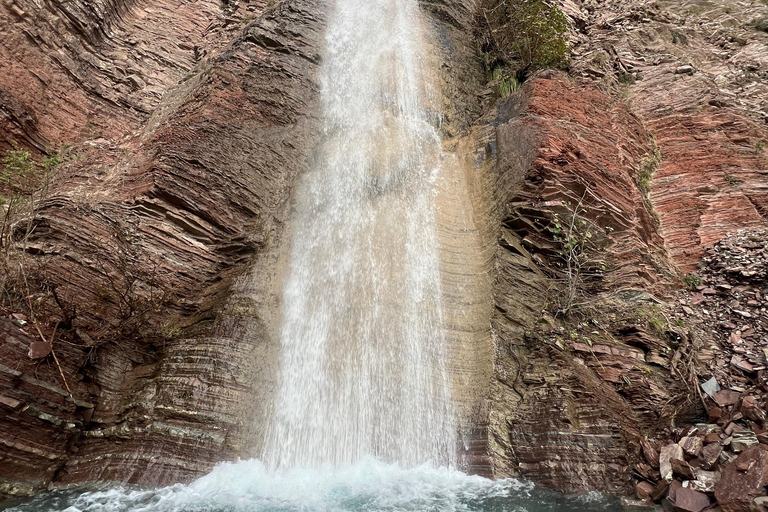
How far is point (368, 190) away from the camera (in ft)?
29.9

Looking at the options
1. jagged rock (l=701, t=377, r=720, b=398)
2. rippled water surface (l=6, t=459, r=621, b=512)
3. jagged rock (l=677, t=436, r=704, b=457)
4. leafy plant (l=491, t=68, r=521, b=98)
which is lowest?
rippled water surface (l=6, t=459, r=621, b=512)

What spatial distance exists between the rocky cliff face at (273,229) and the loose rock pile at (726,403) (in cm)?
23

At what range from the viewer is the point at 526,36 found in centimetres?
1159

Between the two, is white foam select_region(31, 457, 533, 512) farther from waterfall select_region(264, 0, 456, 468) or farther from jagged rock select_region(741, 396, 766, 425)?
jagged rock select_region(741, 396, 766, 425)

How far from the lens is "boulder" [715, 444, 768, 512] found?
3.87 metres

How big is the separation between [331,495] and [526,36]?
452 inches

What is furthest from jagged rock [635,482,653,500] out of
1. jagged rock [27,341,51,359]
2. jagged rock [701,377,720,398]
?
jagged rock [27,341,51,359]

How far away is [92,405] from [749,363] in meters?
8.83

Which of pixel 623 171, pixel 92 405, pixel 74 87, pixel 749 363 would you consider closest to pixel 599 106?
pixel 623 171

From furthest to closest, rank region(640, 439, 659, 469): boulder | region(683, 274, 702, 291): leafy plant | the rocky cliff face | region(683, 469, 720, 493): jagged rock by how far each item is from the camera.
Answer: region(683, 274, 702, 291): leafy plant
the rocky cliff face
region(640, 439, 659, 469): boulder
region(683, 469, 720, 493): jagged rock

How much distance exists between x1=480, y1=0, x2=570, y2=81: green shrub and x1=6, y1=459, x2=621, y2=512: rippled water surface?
31.2ft

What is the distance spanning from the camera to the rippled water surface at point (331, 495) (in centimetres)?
496

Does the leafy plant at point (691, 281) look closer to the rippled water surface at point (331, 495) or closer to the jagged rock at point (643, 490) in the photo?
the jagged rock at point (643, 490)

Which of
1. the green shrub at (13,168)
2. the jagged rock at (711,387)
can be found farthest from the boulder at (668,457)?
the green shrub at (13,168)
